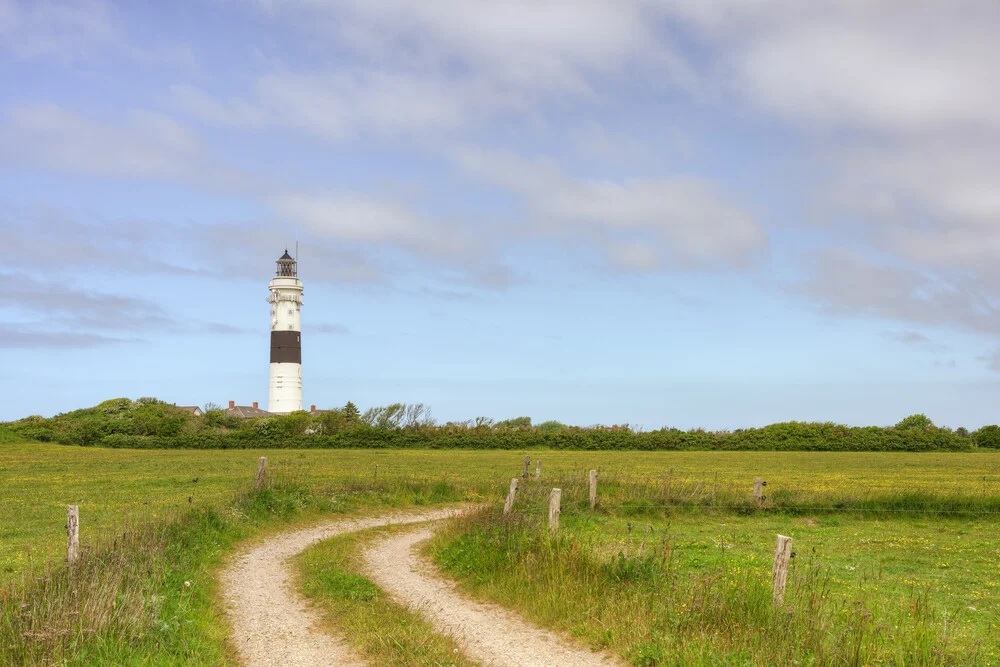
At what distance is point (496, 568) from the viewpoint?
54.4ft

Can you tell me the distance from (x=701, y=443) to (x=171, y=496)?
59135mm

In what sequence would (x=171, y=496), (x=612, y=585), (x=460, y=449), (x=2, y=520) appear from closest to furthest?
A: (x=612, y=585) → (x=2, y=520) → (x=171, y=496) → (x=460, y=449)

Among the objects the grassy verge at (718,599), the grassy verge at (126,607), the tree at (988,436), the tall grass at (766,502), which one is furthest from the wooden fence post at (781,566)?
the tree at (988,436)

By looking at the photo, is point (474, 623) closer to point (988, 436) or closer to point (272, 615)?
point (272, 615)

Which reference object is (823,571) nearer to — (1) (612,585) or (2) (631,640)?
(1) (612,585)

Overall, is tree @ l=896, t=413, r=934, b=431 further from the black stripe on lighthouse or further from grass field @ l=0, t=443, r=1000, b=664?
the black stripe on lighthouse

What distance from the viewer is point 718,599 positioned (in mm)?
12125

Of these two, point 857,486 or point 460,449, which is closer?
point 857,486

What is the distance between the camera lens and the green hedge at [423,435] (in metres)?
76.7

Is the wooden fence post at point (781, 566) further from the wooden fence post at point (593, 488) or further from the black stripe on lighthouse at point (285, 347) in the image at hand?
the black stripe on lighthouse at point (285, 347)

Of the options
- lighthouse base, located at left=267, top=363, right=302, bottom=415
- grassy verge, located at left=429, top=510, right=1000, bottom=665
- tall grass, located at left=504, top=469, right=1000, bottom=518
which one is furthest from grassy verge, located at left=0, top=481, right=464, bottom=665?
lighthouse base, located at left=267, top=363, right=302, bottom=415

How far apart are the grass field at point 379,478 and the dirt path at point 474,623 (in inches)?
287

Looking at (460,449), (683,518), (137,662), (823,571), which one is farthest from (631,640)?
(460,449)

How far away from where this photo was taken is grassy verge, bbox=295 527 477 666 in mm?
11820
